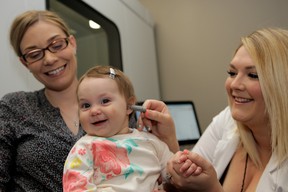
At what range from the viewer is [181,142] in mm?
2586

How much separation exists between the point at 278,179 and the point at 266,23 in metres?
1.94

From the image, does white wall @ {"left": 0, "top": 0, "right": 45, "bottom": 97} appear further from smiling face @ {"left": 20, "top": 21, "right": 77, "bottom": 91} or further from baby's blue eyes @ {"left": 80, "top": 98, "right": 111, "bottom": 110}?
baby's blue eyes @ {"left": 80, "top": 98, "right": 111, "bottom": 110}

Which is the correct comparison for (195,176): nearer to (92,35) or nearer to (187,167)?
(187,167)

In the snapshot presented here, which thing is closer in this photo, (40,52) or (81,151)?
(81,151)

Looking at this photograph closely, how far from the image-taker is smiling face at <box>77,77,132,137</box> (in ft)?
3.25

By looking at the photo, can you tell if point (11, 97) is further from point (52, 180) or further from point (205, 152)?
point (205, 152)

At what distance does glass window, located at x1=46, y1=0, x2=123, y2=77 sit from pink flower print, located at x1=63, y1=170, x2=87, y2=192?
50.1 inches

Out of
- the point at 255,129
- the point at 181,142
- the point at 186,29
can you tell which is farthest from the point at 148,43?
the point at 255,129

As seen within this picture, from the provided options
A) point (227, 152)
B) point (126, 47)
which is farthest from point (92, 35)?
point (227, 152)

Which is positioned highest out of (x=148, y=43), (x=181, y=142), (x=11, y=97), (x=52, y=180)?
(x=148, y=43)

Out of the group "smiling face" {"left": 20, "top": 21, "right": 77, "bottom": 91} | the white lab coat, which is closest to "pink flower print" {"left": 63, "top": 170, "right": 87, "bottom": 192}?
"smiling face" {"left": 20, "top": 21, "right": 77, "bottom": 91}

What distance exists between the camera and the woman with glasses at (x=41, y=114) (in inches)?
44.2

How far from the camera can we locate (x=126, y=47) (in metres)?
2.50

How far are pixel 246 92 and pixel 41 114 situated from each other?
763 mm
